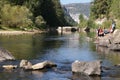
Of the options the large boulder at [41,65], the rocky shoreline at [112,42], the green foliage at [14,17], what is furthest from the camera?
the green foliage at [14,17]

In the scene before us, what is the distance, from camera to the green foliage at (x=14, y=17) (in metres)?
129

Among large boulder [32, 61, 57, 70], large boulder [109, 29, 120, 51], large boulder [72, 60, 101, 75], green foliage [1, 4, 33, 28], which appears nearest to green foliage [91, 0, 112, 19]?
green foliage [1, 4, 33, 28]

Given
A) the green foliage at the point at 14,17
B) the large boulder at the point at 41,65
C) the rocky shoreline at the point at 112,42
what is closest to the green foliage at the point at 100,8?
the green foliage at the point at 14,17

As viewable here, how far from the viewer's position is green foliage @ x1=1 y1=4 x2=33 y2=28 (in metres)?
129

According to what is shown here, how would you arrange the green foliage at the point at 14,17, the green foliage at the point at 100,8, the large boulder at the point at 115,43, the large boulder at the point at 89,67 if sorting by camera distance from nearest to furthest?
the large boulder at the point at 89,67
the large boulder at the point at 115,43
the green foliage at the point at 14,17
the green foliage at the point at 100,8

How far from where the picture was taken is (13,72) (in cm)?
3459

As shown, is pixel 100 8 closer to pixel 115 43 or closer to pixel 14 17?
pixel 14 17

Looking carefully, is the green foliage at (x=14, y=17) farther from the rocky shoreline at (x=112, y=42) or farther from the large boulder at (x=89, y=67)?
the large boulder at (x=89, y=67)

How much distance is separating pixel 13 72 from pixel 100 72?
7477 mm

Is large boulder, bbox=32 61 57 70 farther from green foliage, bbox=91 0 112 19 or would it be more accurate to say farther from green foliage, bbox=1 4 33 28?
green foliage, bbox=91 0 112 19

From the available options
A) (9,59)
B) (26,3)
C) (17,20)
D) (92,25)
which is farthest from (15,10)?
(9,59)

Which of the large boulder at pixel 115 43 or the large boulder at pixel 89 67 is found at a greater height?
the large boulder at pixel 89 67

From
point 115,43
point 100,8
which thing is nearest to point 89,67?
point 115,43

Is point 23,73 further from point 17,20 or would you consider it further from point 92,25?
point 92,25
